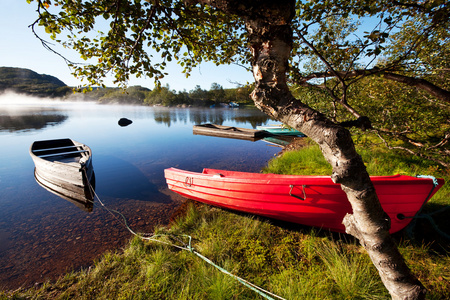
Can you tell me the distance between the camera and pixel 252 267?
320cm

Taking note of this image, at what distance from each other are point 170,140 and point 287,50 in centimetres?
1813

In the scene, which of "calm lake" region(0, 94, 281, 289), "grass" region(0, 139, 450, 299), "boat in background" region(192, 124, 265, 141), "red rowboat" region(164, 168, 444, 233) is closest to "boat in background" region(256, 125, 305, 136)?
"boat in background" region(192, 124, 265, 141)

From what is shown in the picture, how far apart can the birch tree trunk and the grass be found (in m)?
1.26

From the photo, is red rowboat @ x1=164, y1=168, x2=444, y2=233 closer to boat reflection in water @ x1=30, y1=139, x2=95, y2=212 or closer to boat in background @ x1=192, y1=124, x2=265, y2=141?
boat reflection in water @ x1=30, y1=139, x2=95, y2=212

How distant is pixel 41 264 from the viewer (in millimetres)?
4180

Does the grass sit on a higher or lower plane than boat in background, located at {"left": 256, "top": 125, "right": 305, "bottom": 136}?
lower

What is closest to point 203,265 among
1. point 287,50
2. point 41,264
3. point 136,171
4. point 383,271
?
point 383,271

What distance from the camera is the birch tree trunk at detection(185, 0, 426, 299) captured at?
1.53m

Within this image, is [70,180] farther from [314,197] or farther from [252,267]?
[314,197]

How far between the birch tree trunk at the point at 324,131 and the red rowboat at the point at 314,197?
1772mm

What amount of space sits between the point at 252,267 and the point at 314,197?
1.82m

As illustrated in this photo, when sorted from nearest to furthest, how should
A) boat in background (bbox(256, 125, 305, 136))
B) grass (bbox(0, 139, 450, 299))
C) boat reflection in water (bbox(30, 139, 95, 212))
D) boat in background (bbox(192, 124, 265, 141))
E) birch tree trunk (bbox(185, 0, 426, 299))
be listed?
birch tree trunk (bbox(185, 0, 426, 299)) → grass (bbox(0, 139, 450, 299)) → boat reflection in water (bbox(30, 139, 95, 212)) → boat in background (bbox(192, 124, 265, 141)) → boat in background (bbox(256, 125, 305, 136))

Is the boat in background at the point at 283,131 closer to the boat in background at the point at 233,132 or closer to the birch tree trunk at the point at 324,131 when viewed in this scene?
the boat in background at the point at 233,132

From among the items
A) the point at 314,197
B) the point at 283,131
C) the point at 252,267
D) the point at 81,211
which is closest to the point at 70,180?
the point at 81,211
